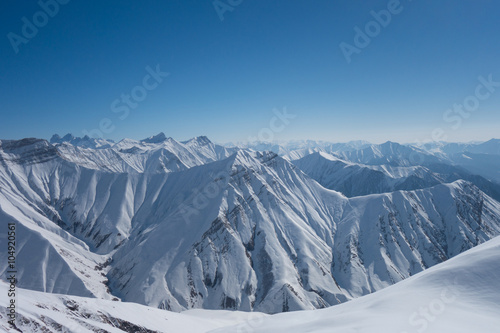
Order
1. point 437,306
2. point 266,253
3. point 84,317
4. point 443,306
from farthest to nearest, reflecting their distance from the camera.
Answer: point 266,253 < point 84,317 < point 437,306 < point 443,306

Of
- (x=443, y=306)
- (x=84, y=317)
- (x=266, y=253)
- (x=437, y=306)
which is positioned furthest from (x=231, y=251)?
(x=443, y=306)

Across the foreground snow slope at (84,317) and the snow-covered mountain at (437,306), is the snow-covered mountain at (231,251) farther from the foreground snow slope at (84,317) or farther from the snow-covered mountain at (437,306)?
the snow-covered mountain at (437,306)

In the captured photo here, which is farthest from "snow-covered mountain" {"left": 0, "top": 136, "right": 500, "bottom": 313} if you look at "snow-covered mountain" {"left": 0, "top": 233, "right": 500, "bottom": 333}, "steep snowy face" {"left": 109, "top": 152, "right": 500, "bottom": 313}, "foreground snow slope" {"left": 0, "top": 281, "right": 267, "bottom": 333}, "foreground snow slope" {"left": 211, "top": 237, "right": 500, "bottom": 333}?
"foreground snow slope" {"left": 211, "top": 237, "right": 500, "bottom": 333}

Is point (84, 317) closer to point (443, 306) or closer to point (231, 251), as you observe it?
point (443, 306)

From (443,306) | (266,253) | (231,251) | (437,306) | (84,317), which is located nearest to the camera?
(443,306)

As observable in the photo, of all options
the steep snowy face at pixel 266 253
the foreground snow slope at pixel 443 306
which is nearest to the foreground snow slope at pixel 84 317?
the foreground snow slope at pixel 443 306

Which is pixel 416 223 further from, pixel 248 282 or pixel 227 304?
pixel 227 304

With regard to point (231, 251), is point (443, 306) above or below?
above

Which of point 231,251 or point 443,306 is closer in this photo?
point 443,306
